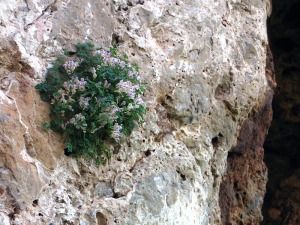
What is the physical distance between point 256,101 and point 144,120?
71.0 inches

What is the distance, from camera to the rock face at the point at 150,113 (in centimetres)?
286

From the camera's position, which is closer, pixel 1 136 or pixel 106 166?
pixel 1 136

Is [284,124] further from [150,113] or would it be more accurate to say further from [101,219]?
[101,219]

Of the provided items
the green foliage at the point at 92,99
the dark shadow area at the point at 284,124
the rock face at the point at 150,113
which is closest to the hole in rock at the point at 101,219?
the rock face at the point at 150,113

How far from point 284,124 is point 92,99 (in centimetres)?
671

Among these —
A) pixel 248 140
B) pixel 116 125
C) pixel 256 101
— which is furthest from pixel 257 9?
pixel 116 125

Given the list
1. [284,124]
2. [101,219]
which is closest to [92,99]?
[101,219]

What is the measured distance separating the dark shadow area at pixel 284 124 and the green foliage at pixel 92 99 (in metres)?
5.82

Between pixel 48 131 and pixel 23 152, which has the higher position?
pixel 48 131

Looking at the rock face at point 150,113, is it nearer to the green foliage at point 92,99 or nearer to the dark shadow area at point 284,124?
the green foliage at point 92,99

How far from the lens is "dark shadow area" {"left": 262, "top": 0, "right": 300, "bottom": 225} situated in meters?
8.70

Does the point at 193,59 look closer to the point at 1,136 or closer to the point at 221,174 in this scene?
the point at 221,174

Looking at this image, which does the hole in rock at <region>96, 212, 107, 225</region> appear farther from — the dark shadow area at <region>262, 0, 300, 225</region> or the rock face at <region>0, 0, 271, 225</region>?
the dark shadow area at <region>262, 0, 300, 225</region>

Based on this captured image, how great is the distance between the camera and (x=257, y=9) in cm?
523
